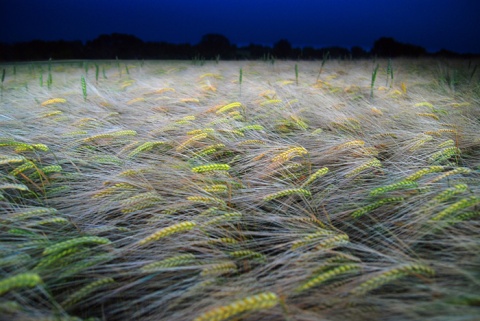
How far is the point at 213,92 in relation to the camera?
303 centimetres

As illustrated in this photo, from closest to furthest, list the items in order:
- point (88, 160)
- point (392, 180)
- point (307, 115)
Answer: point (392, 180), point (88, 160), point (307, 115)

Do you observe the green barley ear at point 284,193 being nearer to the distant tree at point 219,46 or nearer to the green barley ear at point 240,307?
the green barley ear at point 240,307

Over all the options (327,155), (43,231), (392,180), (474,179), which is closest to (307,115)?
(327,155)

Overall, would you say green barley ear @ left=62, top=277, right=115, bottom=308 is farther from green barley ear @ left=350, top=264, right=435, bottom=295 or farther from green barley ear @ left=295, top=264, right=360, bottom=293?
green barley ear @ left=350, top=264, right=435, bottom=295

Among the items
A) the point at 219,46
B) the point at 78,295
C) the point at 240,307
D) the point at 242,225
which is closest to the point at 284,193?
the point at 242,225

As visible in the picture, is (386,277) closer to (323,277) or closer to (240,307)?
(323,277)

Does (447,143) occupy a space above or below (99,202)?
above

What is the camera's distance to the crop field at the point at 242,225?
27.0 inches

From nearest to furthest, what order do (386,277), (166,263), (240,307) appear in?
1. (240,307)
2. (386,277)
3. (166,263)

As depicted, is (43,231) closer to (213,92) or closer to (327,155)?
(327,155)

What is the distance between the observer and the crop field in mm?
686

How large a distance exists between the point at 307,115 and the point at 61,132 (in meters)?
1.57

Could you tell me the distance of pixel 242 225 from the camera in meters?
1.05

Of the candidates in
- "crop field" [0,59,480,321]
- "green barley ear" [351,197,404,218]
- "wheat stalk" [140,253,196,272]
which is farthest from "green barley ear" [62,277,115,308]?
"green barley ear" [351,197,404,218]
